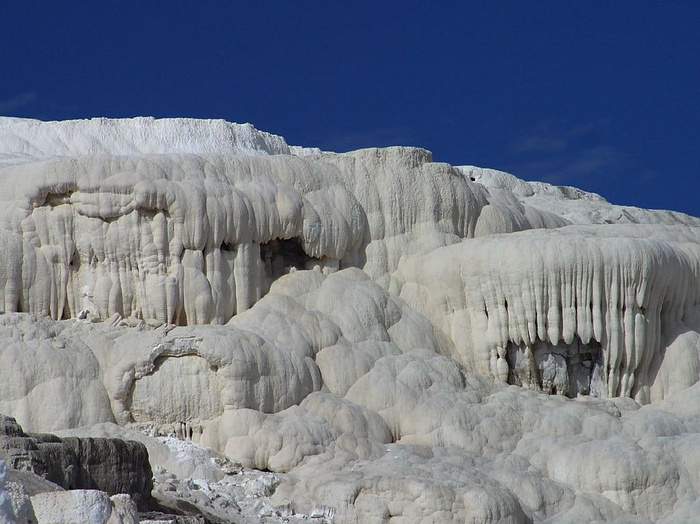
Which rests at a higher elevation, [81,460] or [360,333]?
[360,333]

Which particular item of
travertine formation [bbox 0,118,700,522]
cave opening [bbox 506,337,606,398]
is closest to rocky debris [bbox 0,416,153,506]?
travertine formation [bbox 0,118,700,522]

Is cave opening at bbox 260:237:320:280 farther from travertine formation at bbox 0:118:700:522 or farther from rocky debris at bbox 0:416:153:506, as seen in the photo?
rocky debris at bbox 0:416:153:506

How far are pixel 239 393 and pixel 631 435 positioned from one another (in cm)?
626

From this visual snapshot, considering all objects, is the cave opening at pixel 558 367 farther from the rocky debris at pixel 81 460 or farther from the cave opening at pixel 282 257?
the rocky debris at pixel 81 460

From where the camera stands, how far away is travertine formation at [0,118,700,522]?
2270 centimetres

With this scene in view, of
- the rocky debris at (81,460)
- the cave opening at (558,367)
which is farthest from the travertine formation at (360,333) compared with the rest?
the rocky debris at (81,460)

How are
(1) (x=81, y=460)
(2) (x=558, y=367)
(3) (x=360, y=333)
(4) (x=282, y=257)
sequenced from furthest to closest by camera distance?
(4) (x=282, y=257) < (2) (x=558, y=367) < (3) (x=360, y=333) < (1) (x=81, y=460)

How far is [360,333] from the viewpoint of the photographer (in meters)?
25.8

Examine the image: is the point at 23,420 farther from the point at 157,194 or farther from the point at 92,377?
the point at 157,194

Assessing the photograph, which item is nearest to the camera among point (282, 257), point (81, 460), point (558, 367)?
point (81, 460)

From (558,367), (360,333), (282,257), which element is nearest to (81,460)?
(360,333)

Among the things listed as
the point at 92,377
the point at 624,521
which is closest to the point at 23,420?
the point at 92,377

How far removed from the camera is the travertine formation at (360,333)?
22.7 m

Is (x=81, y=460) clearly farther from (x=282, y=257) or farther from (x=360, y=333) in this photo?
(x=282, y=257)
